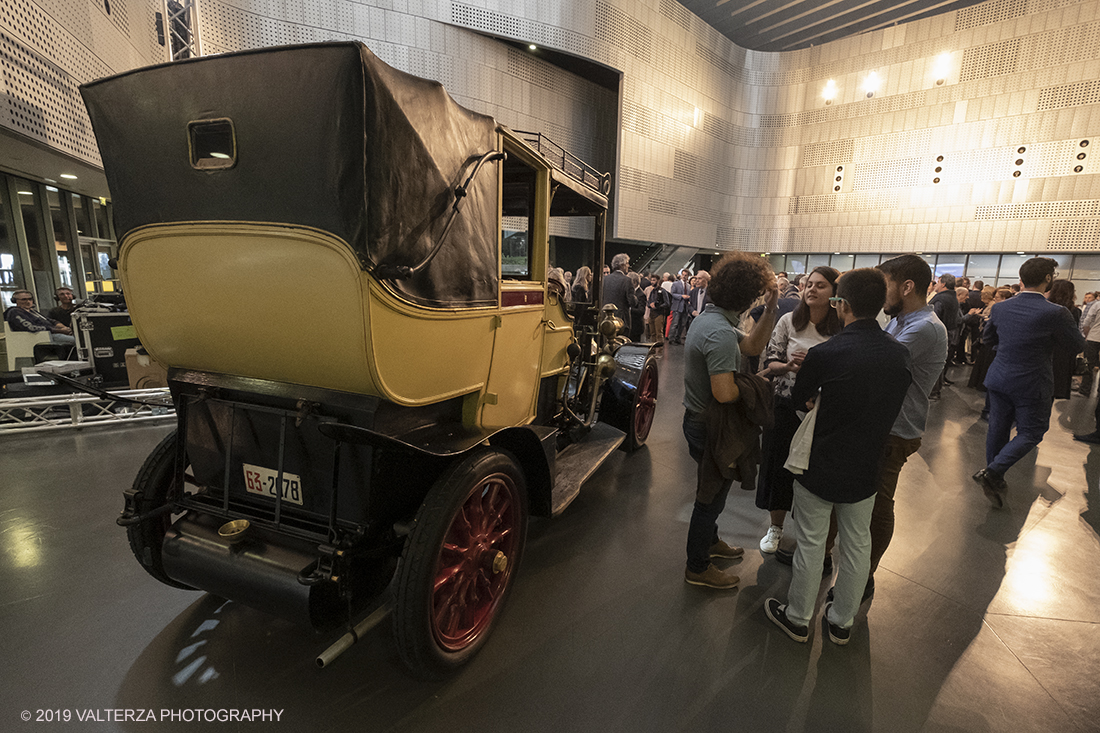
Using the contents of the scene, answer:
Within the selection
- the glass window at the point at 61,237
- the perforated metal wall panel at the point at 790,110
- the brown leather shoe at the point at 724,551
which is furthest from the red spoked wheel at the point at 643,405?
the perforated metal wall panel at the point at 790,110

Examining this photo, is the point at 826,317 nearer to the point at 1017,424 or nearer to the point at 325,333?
the point at 1017,424

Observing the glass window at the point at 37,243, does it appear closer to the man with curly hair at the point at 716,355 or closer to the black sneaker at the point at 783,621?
the man with curly hair at the point at 716,355

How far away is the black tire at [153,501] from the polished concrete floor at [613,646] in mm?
307

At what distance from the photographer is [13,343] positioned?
566 centimetres

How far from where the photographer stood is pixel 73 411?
15.4ft

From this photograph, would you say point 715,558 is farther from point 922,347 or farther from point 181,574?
point 181,574

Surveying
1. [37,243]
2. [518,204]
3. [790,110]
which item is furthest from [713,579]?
[790,110]

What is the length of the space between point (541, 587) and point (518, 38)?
14549 millimetres

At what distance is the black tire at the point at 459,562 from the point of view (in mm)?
1747

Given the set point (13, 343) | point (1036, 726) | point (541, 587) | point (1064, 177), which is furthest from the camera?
point (1064, 177)

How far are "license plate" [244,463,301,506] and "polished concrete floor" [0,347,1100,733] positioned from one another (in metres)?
0.72

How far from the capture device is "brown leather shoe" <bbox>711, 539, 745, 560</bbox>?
9.64 feet

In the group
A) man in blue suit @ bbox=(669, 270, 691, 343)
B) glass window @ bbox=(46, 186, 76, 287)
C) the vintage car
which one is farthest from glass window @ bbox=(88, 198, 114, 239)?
man in blue suit @ bbox=(669, 270, 691, 343)

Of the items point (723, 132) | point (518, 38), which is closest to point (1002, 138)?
point (723, 132)
